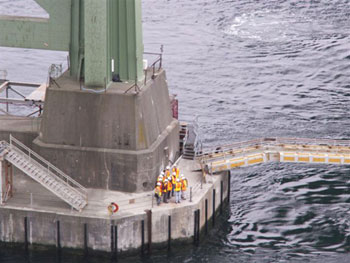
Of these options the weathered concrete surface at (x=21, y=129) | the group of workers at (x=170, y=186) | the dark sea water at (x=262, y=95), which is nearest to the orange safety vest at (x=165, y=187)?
the group of workers at (x=170, y=186)

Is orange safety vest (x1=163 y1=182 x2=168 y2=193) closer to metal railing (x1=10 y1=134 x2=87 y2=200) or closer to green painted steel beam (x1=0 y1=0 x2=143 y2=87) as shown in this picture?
metal railing (x1=10 y1=134 x2=87 y2=200)

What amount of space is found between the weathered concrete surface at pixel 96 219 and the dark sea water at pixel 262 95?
1282 mm

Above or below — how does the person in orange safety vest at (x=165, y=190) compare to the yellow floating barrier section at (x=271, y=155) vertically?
below

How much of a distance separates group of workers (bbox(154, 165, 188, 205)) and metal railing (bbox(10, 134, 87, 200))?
5.02 metres

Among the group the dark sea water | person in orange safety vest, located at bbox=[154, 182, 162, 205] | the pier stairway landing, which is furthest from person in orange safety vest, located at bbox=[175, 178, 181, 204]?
the pier stairway landing

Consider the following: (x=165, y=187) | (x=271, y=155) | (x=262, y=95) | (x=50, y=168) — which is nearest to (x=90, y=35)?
(x=50, y=168)

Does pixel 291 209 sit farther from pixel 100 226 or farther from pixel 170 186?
→ pixel 100 226

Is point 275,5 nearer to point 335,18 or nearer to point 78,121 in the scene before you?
point 335,18

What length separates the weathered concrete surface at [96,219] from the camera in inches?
2441

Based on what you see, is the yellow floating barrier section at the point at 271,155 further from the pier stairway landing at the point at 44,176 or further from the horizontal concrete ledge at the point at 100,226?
the pier stairway landing at the point at 44,176

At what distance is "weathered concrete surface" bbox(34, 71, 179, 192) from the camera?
2522 inches

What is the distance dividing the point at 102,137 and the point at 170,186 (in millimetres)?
5807

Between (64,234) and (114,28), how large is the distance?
14.5 m

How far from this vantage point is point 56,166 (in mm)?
65312
